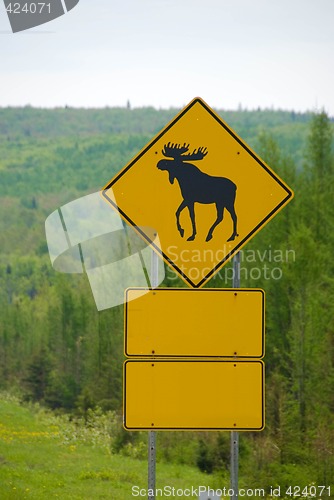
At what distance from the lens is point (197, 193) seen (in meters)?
8.01

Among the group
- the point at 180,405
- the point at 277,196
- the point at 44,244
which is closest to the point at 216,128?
the point at 277,196

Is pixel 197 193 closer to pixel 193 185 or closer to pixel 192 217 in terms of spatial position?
pixel 193 185

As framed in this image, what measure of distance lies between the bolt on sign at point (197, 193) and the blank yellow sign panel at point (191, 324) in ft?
0.66

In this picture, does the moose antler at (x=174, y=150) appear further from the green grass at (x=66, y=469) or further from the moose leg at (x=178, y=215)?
the green grass at (x=66, y=469)

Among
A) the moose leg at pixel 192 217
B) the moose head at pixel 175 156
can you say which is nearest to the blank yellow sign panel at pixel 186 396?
the moose leg at pixel 192 217

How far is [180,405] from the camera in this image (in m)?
7.82

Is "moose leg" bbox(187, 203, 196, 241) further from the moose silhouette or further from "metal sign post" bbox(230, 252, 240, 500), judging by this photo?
"metal sign post" bbox(230, 252, 240, 500)

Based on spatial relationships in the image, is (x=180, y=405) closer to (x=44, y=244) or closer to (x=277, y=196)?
(x=277, y=196)

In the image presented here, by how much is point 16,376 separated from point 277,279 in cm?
3585

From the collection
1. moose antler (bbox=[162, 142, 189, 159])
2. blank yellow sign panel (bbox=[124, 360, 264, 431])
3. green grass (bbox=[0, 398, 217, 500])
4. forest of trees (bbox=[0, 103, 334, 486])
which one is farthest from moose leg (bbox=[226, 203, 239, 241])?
forest of trees (bbox=[0, 103, 334, 486])

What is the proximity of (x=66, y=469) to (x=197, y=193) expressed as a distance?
592 inches

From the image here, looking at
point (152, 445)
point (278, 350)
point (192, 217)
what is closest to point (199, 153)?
point (192, 217)

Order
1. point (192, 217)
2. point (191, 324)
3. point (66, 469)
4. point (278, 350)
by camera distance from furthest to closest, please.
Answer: point (278, 350) < point (66, 469) < point (192, 217) < point (191, 324)

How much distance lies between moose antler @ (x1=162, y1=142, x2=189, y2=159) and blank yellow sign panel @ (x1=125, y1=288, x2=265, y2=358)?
120 cm
